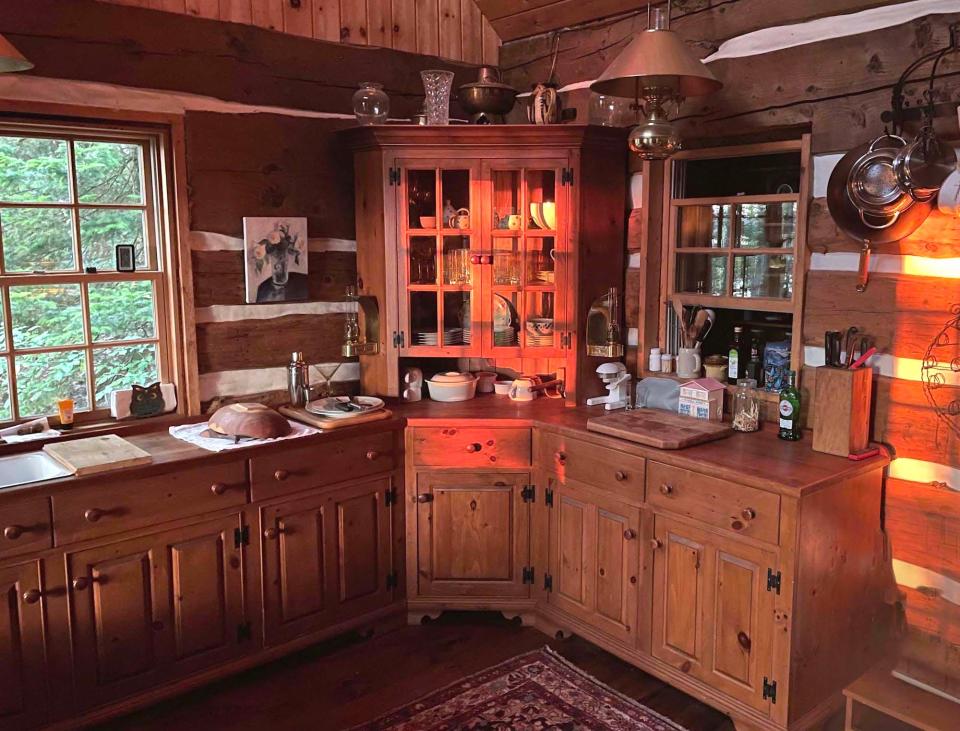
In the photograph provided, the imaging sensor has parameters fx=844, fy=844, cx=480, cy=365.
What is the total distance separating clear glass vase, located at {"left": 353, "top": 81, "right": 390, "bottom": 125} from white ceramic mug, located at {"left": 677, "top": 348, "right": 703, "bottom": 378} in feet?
5.32

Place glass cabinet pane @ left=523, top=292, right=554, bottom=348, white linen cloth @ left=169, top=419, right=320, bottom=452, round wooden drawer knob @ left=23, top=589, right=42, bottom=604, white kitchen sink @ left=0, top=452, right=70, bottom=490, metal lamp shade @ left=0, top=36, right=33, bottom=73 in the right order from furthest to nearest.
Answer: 1. glass cabinet pane @ left=523, top=292, right=554, bottom=348
2. white linen cloth @ left=169, top=419, right=320, bottom=452
3. white kitchen sink @ left=0, top=452, right=70, bottom=490
4. round wooden drawer knob @ left=23, top=589, right=42, bottom=604
5. metal lamp shade @ left=0, top=36, right=33, bottom=73

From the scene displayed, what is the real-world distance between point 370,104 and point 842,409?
2234 mm

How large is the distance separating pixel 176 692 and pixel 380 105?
2435 millimetres

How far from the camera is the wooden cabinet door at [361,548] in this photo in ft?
10.9

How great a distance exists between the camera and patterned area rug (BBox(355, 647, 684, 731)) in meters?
2.83

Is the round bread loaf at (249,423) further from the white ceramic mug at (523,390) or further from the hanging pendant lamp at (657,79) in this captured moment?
the hanging pendant lamp at (657,79)

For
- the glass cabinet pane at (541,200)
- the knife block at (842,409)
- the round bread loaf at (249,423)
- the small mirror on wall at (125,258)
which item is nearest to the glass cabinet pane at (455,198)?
the glass cabinet pane at (541,200)

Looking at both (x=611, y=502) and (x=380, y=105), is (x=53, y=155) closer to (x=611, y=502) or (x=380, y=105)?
(x=380, y=105)

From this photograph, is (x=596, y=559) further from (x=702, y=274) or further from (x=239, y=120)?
(x=239, y=120)

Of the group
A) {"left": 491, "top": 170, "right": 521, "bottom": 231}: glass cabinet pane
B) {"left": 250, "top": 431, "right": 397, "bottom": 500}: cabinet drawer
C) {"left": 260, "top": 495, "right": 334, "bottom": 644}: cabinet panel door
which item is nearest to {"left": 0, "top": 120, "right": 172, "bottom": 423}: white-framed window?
{"left": 250, "top": 431, "right": 397, "bottom": 500}: cabinet drawer

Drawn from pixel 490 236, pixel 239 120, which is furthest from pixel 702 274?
pixel 239 120

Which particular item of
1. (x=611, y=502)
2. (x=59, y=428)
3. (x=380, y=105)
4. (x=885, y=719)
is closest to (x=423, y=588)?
(x=611, y=502)

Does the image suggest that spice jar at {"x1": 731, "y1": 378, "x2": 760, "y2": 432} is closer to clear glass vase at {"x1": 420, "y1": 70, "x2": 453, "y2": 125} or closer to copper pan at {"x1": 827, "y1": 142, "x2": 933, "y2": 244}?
copper pan at {"x1": 827, "y1": 142, "x2": 933, "y2": 244}

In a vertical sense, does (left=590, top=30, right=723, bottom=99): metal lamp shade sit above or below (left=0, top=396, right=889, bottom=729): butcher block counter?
above
